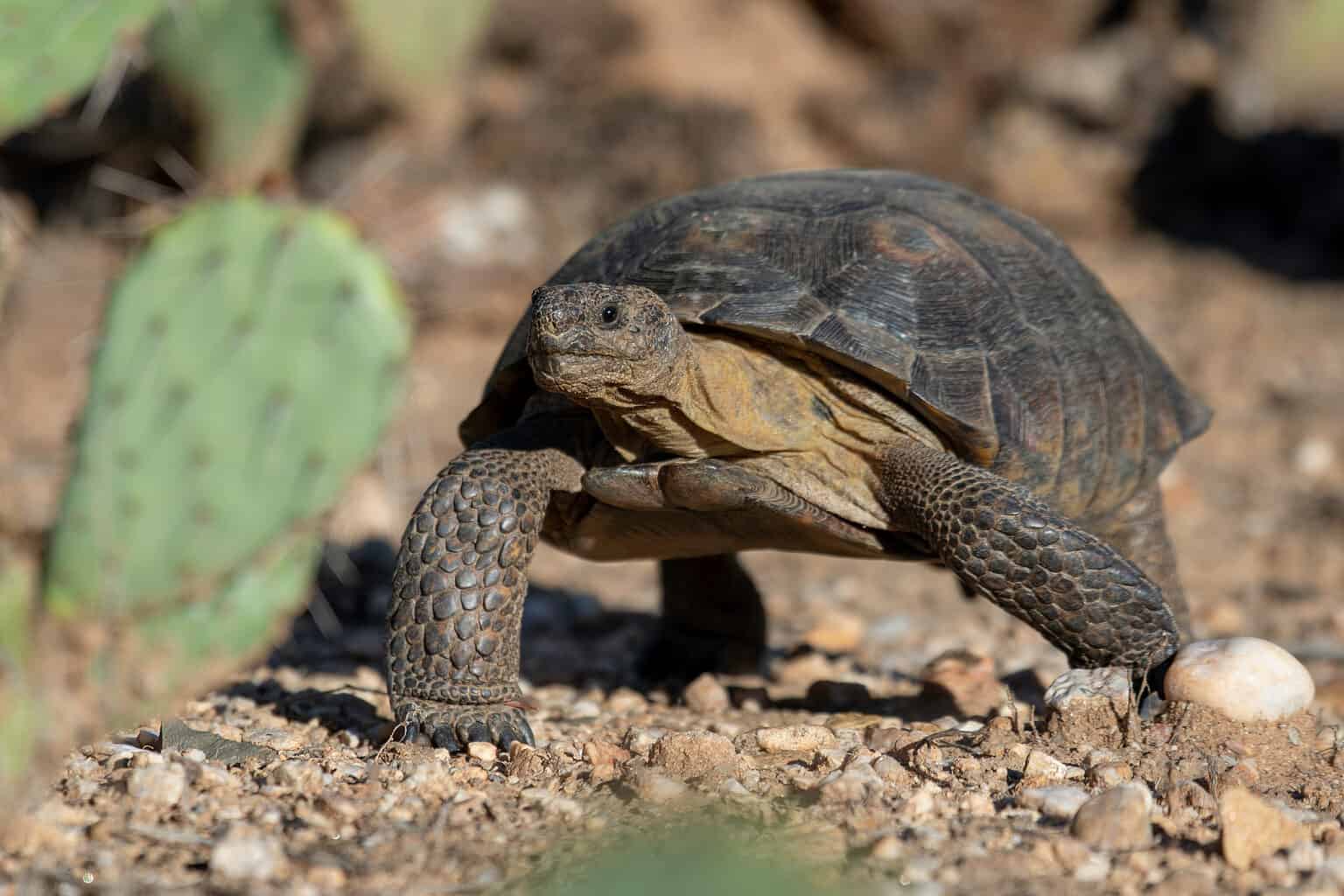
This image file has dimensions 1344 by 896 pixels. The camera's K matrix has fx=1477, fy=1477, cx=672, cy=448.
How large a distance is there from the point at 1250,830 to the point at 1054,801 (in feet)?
1.23

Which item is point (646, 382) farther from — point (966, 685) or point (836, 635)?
point (836, 635)

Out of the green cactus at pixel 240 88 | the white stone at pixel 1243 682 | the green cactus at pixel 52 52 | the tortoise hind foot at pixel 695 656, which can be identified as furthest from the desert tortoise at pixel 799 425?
the green cactus at pixel 240 88

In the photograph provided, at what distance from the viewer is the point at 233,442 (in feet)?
16.7

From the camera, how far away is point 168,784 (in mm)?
2965

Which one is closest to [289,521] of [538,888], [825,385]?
[825,385]

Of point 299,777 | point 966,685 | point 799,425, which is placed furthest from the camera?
point 966,685

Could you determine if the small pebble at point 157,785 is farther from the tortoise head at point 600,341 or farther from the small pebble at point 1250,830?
the small pebble at point 1250,830

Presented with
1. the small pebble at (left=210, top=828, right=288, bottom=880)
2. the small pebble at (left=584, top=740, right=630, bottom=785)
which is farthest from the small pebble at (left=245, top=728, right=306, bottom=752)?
the small pebble at (left=210, top=828, right=288, bottom=880)

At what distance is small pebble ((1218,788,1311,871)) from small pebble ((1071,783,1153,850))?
0.15m

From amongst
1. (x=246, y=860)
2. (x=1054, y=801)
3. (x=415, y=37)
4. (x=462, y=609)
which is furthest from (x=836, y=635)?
(x=415, y=37)

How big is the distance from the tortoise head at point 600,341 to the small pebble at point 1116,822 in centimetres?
144

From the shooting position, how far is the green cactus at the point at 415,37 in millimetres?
9047

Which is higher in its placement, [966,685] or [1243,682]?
[1243,682]

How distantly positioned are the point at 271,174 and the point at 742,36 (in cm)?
762
